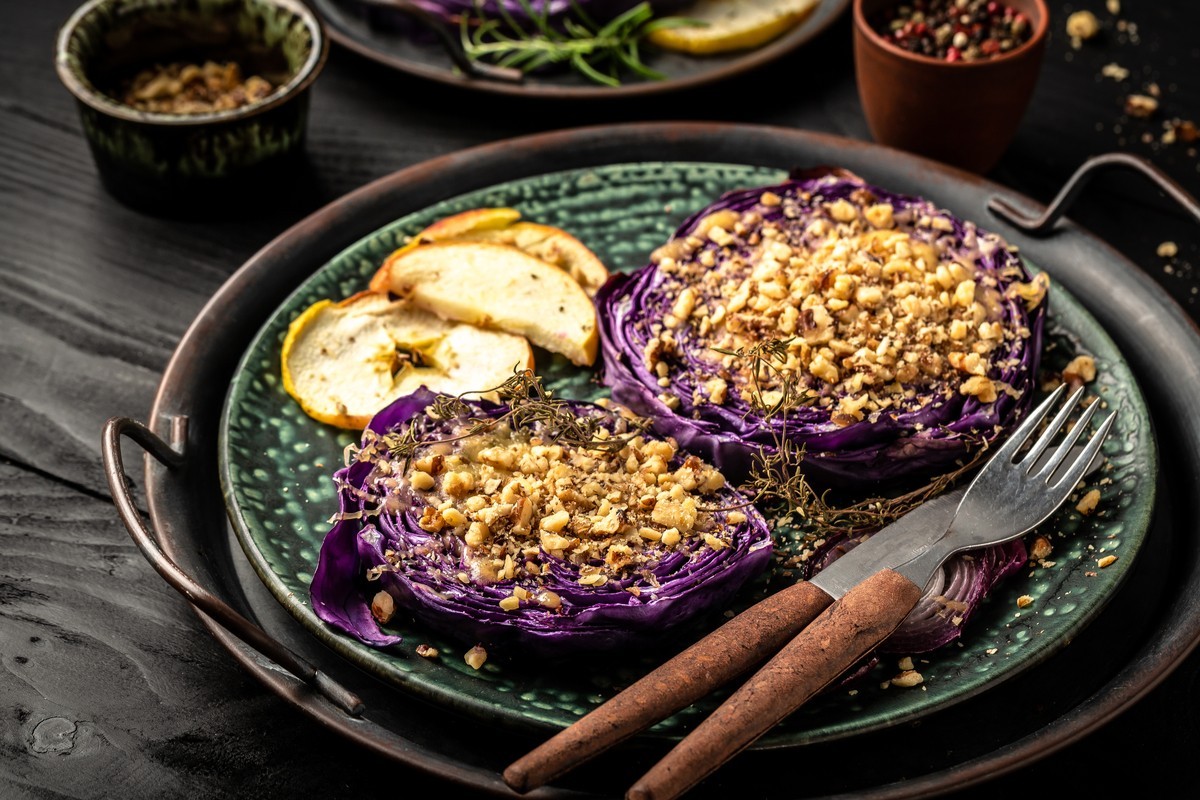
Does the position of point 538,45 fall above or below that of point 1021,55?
below

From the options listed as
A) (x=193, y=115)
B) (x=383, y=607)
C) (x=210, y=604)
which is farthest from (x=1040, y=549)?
(x=193, y=115)

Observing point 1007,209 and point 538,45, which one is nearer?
point 1007,209

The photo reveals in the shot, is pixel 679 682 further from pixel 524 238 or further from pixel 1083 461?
pixel 524 238

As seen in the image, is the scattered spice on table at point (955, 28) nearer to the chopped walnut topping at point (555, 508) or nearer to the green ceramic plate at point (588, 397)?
the green ceramic plate at point (588, 397)

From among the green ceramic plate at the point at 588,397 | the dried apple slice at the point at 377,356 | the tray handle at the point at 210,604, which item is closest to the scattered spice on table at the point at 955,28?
the green ceramic plate at the point at 588,397

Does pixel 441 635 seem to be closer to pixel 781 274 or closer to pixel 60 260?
pixel 781 274

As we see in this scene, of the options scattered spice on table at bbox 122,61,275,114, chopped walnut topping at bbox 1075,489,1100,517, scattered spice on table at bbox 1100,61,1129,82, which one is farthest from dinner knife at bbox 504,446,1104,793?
scattered spice on table at bbox 122,61,275,114

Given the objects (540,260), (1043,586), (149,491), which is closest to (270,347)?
(149,491)
